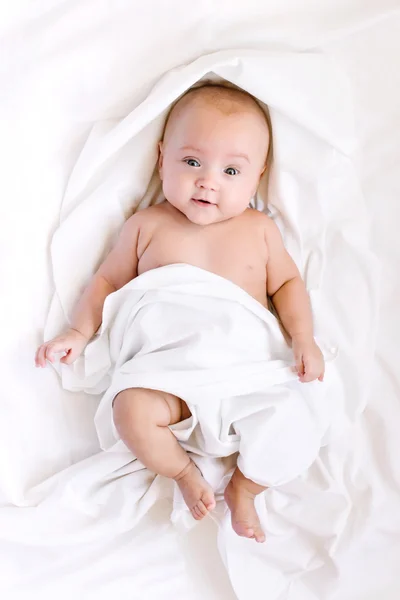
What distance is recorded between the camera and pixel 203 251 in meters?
1.47

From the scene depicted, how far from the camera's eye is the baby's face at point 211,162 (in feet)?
4.59

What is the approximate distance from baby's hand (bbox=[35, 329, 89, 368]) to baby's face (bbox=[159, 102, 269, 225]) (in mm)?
323

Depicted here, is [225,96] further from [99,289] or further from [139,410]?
[139,410]

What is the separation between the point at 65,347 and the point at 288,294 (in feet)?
1.49

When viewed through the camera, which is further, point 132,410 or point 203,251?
point 203,251

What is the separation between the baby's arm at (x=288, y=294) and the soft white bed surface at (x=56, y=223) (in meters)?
0.17

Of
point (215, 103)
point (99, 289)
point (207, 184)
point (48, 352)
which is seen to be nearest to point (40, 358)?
point (48, 352)

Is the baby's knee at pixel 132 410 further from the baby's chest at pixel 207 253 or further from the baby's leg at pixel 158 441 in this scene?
the baby's chest at pixel 207 253

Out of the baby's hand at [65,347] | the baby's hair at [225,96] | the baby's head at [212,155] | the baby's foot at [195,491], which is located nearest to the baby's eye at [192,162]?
the baby's head at [212,155]

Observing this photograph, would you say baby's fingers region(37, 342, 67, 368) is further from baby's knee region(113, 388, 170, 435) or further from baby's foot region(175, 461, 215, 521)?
baby's foot region(175, 461, 215, 521)

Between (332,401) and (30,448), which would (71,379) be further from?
(332,401)

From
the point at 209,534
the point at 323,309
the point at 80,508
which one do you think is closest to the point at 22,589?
the point at 80,508

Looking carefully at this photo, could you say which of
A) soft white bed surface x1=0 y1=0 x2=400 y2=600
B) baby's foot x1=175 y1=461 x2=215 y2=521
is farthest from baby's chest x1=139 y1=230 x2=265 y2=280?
baby's foot x1=175 y1=461 x2=215 y2=521

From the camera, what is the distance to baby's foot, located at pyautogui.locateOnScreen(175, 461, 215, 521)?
136cm
